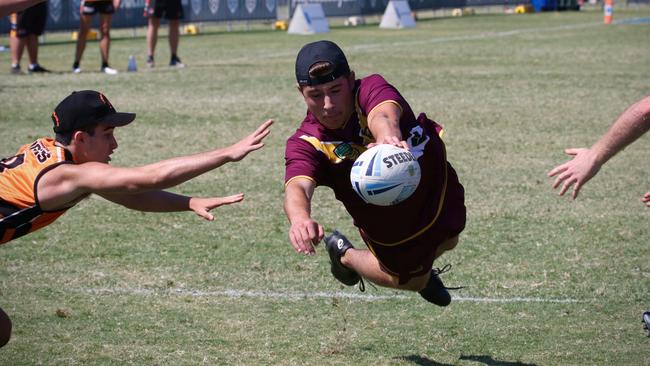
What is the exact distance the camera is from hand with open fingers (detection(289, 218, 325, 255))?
543cm

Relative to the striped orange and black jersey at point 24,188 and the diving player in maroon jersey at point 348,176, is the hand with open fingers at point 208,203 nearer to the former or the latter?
the diving player in maroon jersey at point 348,176

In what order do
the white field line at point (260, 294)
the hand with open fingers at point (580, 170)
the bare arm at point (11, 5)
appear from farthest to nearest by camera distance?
1. the white field line at point (260, 294)
2. the bare arm at point (11, 5)
3. the hand with open fingers at point (580, 170)

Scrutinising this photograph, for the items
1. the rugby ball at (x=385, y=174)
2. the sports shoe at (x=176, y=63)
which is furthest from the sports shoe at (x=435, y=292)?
the sports shoe at (x=176, y=63)

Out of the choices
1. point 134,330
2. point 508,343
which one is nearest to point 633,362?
point 508,343

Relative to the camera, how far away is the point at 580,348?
674cm

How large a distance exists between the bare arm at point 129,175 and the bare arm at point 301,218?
44cm

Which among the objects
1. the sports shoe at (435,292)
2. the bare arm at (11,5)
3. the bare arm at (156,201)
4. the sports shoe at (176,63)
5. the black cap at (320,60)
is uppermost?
the bare arm at (11,5)

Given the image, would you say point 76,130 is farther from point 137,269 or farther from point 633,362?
point 633,362

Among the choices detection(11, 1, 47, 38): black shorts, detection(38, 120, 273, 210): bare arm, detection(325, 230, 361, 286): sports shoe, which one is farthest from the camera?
detection(11, 1, 47, 38): black shorts

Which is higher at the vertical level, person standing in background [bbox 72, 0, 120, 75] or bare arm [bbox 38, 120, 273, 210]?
bare arm [bbox 38, 120, 273, 210]

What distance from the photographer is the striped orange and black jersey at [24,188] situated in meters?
5.84

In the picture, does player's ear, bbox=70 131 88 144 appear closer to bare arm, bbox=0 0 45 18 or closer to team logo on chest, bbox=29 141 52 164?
team logo on chest, bbox=29 141 52 164

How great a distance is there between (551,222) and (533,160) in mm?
2961

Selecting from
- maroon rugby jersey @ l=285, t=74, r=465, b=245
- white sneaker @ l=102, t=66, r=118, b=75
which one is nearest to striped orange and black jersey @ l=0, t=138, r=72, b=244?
maroon rugby jersey @ l=285, t=74, r=465, b=245
